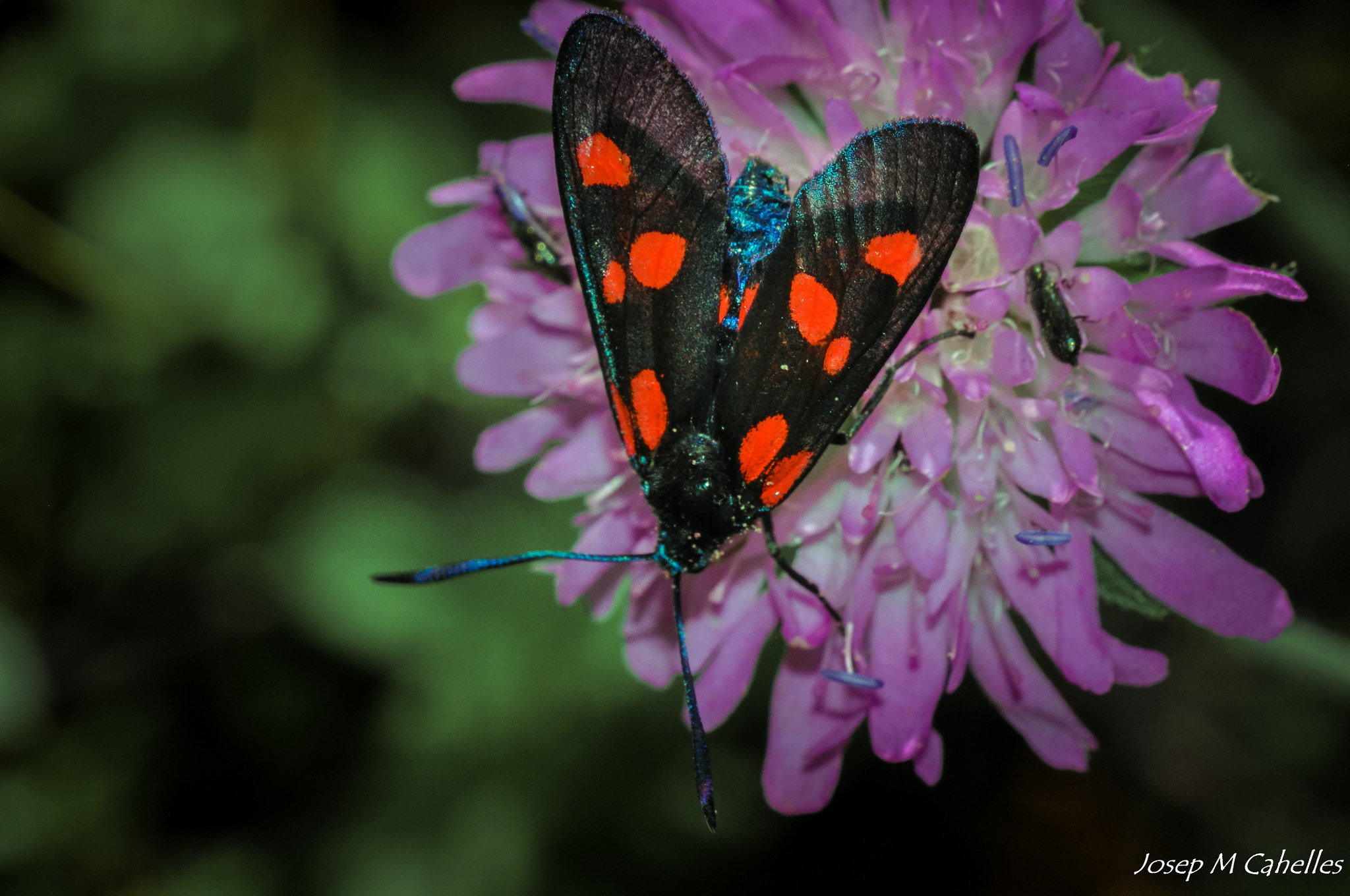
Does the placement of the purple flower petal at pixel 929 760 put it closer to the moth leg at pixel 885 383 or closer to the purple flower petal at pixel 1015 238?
the moth leg at pixel 885 383

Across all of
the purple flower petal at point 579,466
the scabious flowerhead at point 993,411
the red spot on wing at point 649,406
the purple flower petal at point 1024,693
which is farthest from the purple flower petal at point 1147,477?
the purple flower petal at point 579,466

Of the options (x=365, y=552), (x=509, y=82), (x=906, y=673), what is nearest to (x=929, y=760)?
(x=906, y=673)

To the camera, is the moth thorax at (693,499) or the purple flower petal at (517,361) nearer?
the moth thorax at (693,499)

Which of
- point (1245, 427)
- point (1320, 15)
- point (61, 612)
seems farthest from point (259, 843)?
point (1320, 15)

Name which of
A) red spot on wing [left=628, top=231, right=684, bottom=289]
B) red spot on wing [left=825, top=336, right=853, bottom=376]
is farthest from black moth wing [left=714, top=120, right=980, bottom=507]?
red spot on wing [left=628, top=231, right=684, bottom=289]

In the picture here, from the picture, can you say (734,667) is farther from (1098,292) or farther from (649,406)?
(1098,292)

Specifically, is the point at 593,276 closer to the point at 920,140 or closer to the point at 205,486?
the point at 920,140
